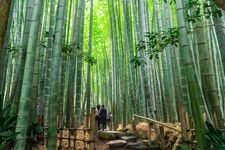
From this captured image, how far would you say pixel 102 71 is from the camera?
15.2 metres

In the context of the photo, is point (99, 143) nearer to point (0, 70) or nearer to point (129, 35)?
point (129, 35)

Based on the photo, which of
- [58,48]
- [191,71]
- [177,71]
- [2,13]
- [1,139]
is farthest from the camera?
[177,71]

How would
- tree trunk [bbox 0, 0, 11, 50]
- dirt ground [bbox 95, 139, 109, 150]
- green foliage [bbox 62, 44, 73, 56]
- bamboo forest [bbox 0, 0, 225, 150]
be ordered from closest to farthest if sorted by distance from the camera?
tree trunk [bbox 0, 0, 11, 50], bamboo forest [bbox 0, 0, 225, 150], green foliage [bbox 62, 44, 73, 56], dirt ground [bbox 95, 139, 109, 150]

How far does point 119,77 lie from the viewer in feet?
30.3

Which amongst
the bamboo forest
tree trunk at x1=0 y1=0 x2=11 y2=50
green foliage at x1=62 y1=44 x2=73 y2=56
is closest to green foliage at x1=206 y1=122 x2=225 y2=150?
the bamboo forest

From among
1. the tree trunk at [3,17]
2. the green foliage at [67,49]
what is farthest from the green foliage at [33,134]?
the tree trunk at [3,17]

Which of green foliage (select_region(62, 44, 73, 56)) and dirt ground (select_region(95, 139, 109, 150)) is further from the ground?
green foliage (select_region(62, 44, 73, 56))

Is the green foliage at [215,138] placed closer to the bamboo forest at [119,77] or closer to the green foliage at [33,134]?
the bamboo forest at [119,77]

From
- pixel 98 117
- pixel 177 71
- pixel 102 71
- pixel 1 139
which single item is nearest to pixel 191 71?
pixel 1 139

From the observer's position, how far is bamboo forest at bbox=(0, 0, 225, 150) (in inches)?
106

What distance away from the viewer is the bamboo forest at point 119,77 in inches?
106

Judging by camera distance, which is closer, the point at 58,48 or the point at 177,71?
the point at 58,48

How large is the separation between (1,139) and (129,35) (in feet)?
15.4

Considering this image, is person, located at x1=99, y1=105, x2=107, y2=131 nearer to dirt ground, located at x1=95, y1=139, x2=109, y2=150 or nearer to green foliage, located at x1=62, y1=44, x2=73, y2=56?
dirt ground, located at x1=95, y1=139, x2=109, y2=150
